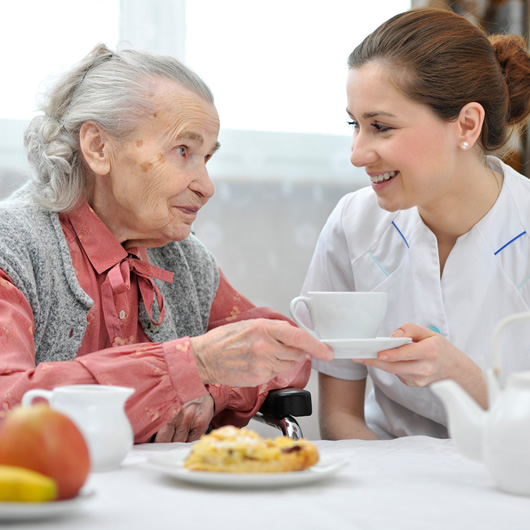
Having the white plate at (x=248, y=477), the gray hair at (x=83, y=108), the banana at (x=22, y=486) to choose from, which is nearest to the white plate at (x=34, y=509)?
the banana at (x=22, y=486)

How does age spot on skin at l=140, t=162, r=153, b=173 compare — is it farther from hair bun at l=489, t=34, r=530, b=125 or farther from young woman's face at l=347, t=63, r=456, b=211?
hair bun at l=489, t=34, r=530, b=125

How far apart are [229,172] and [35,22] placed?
2.55ft

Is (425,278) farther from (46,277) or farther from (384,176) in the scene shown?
(46,277)

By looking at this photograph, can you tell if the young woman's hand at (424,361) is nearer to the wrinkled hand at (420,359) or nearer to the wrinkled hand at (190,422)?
the wrinkled hand at (420,359)

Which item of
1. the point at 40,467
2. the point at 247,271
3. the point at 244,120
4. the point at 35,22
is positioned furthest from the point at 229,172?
the point at 40,467

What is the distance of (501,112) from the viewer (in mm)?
1689

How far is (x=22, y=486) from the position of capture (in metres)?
0.62

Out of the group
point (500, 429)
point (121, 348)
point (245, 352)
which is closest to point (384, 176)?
point (245, 352)

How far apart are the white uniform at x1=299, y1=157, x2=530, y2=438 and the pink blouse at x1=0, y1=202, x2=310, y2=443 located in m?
0.25

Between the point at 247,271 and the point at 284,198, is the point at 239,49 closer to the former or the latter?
the point at 284,198

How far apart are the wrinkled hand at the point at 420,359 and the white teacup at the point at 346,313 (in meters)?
0.05

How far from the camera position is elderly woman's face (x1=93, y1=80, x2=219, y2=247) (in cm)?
150

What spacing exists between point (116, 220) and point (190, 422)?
454 millimetres

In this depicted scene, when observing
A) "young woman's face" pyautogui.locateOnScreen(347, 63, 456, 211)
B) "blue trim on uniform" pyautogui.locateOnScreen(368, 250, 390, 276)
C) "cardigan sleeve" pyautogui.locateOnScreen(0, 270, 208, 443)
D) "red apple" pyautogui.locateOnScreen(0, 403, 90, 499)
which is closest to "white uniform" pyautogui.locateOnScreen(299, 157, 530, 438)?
"blue trim on uniform" pyautogui.locateOnScreen(368, 250, 390, 276)
